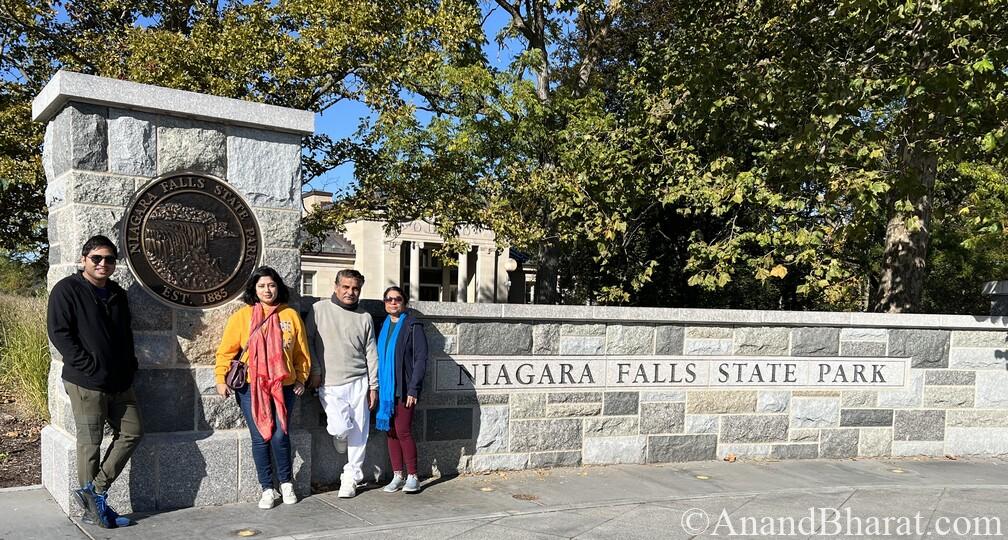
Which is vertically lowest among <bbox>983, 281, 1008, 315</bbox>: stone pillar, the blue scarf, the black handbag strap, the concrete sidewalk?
the concrete sidewalk

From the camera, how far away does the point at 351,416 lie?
5.65m

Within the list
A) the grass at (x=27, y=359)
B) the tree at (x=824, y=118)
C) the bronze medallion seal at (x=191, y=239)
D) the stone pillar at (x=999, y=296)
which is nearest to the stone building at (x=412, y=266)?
the tree at (x=824, y=118)

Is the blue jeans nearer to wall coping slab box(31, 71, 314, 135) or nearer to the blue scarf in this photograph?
the blue scarf

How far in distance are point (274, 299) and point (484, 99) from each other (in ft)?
31.1

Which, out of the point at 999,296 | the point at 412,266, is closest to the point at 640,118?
the point at 999,296

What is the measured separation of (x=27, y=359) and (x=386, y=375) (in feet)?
14.2

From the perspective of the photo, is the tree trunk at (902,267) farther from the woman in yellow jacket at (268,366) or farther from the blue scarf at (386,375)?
the woman in yellow jacket at (268,366)

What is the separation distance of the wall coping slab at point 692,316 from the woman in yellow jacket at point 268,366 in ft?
3.87

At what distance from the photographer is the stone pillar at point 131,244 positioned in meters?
4.92

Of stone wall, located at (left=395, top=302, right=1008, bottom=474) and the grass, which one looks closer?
stone wall, located at (left=395, top=302, right=1008, bottom=474)

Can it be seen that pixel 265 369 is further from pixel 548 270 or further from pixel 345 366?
pixel 548 270

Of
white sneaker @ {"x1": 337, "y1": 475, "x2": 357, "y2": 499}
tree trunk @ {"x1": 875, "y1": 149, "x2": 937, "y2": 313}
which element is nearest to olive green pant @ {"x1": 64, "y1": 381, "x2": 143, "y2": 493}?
white sneaker @ {"x1": 337, "y1": 475, "x2": 357, "y2": 499}

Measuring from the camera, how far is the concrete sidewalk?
4.87m

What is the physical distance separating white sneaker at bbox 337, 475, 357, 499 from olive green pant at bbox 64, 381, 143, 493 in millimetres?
1421
